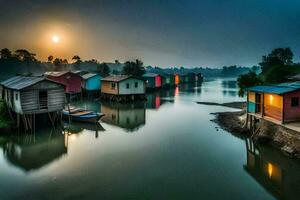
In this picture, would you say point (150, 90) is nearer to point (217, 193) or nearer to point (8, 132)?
point (8, 132)

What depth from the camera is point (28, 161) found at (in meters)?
15.9

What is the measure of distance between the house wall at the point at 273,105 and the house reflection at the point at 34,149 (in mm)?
14891

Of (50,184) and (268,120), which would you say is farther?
(268,120)

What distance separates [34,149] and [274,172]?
52.1 ft

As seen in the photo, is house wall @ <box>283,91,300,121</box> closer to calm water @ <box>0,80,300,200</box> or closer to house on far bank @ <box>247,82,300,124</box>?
house on far bank @ <box>247,82,300,124</box>

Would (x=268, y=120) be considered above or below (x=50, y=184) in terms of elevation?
above

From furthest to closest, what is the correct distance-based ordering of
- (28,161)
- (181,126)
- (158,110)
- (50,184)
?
(158,110), (181,126), (28,161), (50,184)

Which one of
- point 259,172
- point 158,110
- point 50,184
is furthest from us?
point 158,110

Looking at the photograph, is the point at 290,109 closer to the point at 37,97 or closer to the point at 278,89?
the point at 278,89

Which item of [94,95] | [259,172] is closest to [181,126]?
[259,172]

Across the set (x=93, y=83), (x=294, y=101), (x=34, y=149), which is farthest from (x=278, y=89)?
(x=93, y=83)

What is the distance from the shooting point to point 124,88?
43.0 m

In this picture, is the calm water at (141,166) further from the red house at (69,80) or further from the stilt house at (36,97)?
the red house at (69,80)

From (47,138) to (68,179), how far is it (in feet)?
29.1
